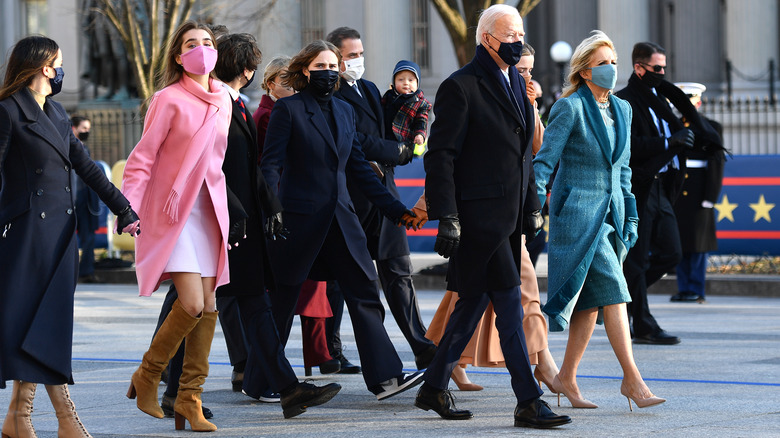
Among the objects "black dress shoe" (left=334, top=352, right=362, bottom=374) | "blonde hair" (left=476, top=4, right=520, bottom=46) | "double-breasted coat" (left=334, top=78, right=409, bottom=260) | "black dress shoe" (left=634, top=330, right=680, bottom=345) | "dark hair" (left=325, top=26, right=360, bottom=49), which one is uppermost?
"blonde hair" (left=476, top=4, right=520, bottom=46)

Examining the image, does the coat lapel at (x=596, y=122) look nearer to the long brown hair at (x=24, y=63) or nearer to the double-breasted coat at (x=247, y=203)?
the double-breasted coat at (x=247, y=203)

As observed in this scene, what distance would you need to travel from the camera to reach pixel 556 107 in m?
6.95

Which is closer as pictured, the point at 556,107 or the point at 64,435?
the point at 64,435

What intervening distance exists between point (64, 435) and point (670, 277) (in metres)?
9.79

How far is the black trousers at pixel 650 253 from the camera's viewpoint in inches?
372

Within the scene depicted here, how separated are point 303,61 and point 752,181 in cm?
909

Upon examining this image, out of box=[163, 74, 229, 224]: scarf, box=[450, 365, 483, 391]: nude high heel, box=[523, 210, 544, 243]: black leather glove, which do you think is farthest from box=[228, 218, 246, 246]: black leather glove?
box=[450, 365, 483, 391]: nude high heel

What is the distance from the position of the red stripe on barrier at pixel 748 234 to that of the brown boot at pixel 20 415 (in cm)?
1044

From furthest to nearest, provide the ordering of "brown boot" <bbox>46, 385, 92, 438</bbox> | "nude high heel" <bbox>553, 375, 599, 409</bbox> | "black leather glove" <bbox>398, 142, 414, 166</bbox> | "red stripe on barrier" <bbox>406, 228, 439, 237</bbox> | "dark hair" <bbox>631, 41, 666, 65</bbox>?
1. "red stripe on barrier" <bbox>406, 228, 439, 237</bbox>
2. "dark hair" <bbox>631, 41, 666, 65</bbox>
3. "black leather glove" <bbox>398, 142, 414, 166</bbox>
4. "nude high heel" <bbox>553, 375, 599, 409</bbox>
5. "brown boot" <bbox>46, 385, 92, 438</bbox>

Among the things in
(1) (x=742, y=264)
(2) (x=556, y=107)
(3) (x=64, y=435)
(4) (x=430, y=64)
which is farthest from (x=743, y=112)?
(3) (x=64, y=435)

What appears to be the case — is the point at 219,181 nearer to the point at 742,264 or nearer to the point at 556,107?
the point at 556,107

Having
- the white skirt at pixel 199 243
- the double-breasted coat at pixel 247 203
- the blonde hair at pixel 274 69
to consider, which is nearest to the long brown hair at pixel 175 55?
the double-breasted coat at pixel 247 203

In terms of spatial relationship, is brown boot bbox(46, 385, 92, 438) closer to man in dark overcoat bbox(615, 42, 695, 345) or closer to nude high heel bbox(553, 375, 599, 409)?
nude high heel bbox(553, 375, 599, 409)

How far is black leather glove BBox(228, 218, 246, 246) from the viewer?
639cm
